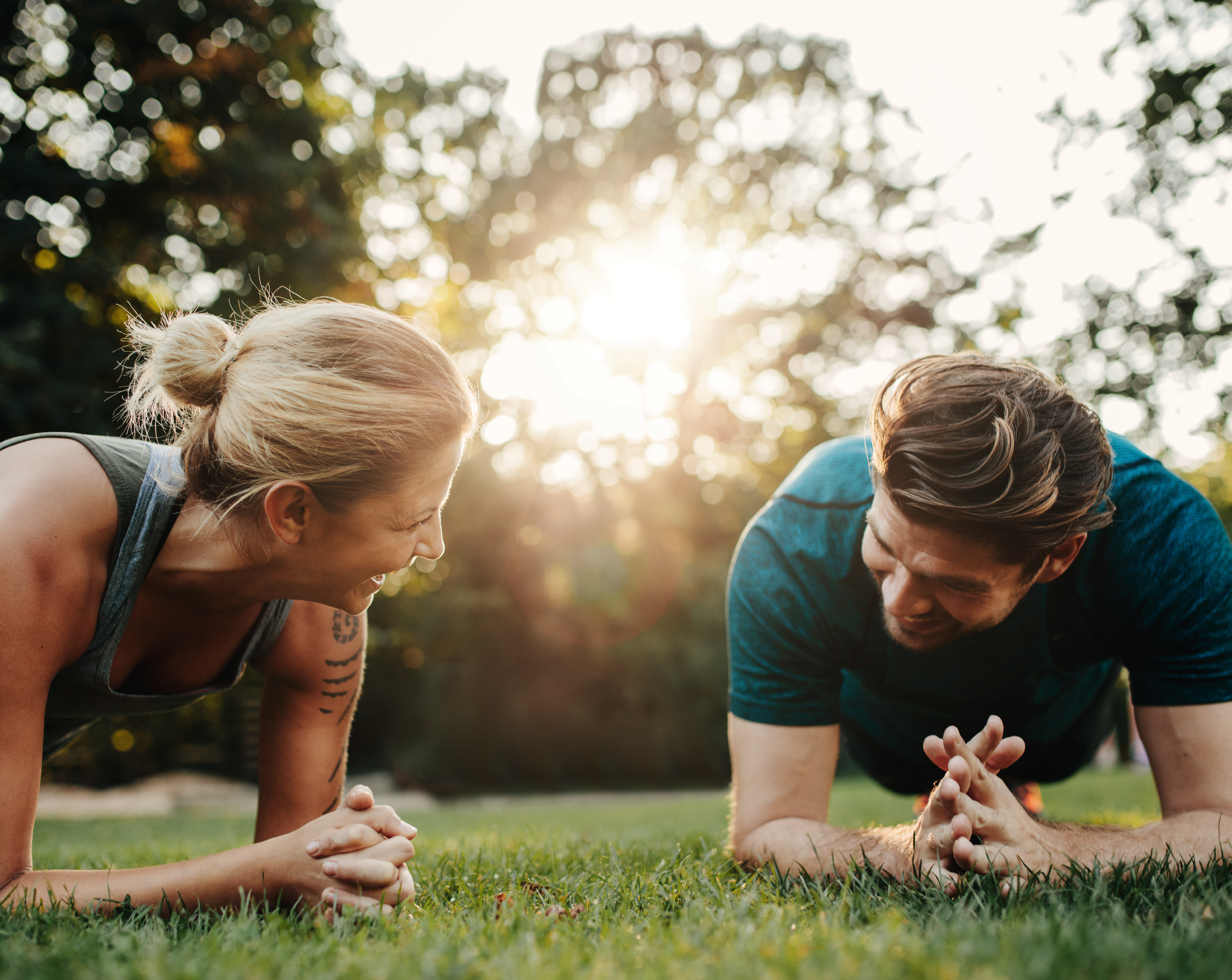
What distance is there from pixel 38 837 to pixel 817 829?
572 centimetres

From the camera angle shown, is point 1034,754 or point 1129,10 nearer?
point 1034,754

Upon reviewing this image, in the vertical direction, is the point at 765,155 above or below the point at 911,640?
above

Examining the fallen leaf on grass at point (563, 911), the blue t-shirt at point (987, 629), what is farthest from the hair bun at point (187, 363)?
the blue t-shirt at point (987, 629)

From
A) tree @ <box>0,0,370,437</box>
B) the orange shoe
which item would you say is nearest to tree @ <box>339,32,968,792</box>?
tree @ <box>0,0,370,437</box>

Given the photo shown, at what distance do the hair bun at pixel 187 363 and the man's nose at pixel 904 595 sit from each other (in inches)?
81.6

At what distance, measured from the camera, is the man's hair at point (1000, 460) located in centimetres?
229

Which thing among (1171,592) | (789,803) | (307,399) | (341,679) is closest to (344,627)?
(341,679)

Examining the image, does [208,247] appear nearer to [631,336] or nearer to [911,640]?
[631,336]

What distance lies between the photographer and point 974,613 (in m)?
2.54

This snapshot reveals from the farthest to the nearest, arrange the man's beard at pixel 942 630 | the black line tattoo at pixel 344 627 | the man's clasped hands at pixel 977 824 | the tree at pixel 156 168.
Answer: the tree at pixel 156 168, the black line tattoo at pixel 344 627, the man's beard at pixel 942 630, the man's clasped hands at pixel 977 824

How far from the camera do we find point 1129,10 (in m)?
13.4

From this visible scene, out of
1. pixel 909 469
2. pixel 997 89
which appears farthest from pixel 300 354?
pixel 997 89

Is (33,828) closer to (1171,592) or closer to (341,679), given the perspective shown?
(341,679)

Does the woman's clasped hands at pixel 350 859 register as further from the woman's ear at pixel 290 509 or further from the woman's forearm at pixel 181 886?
the woman's ear at pixel 290 509
